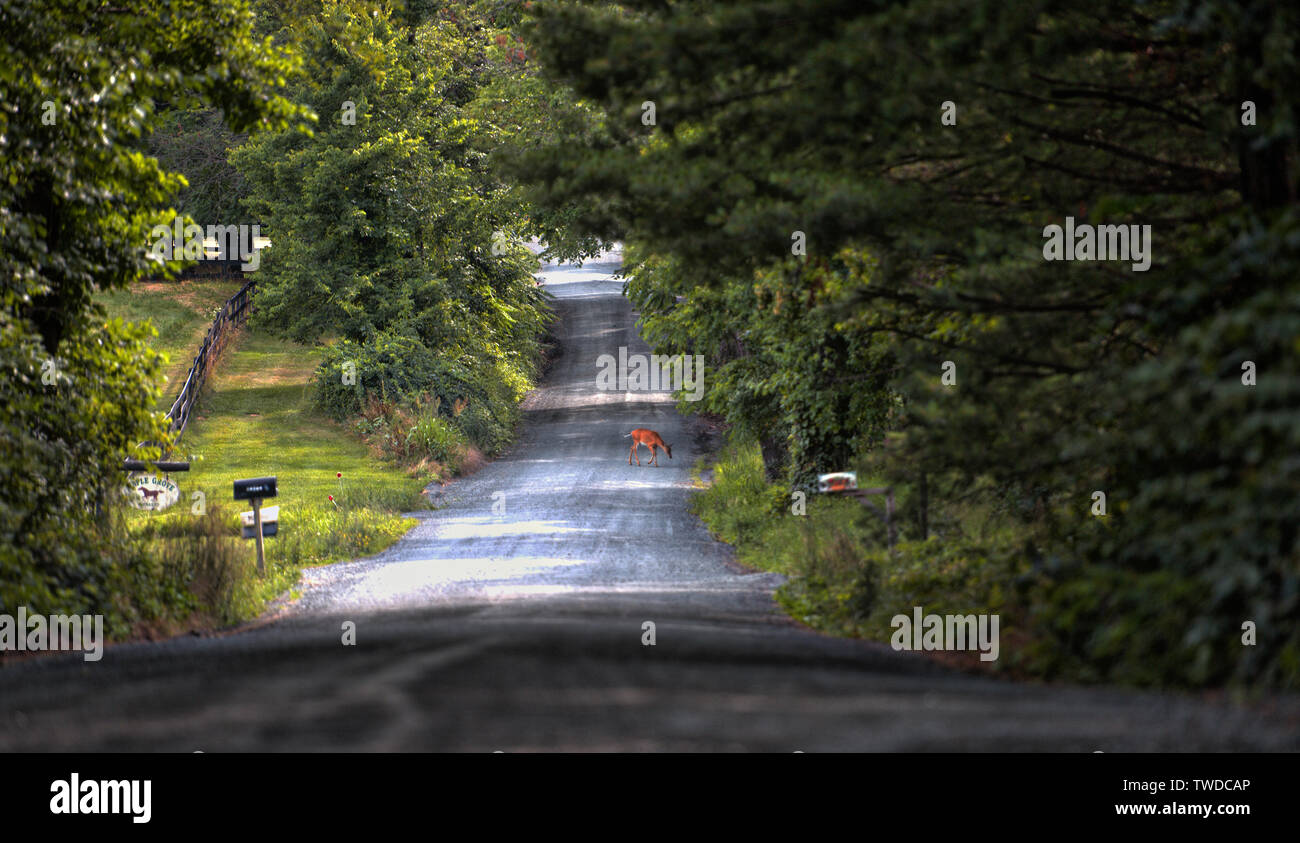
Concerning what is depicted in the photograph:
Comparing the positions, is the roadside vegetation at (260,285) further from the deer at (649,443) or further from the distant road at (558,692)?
the deer at (649,443)

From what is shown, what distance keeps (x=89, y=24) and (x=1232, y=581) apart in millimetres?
12909

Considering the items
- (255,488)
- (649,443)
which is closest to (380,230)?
(649,443)

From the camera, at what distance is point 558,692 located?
7754 millimetres

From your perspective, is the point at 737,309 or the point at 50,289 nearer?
the point at 50,289

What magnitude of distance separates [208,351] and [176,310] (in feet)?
33.4

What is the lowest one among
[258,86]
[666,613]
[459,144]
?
[666,613]

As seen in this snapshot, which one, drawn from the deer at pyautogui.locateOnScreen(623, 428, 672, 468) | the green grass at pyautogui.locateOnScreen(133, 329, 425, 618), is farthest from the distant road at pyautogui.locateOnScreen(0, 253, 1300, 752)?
the deer at pyautogui.locateOnScreen(623, 428, 672, 468)

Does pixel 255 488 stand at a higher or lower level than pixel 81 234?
lower

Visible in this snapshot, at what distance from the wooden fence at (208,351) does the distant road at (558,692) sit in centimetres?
2231

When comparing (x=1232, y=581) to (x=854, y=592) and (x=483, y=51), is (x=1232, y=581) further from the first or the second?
(x=483, y=51)

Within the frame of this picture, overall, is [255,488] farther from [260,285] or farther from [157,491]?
[260,285]

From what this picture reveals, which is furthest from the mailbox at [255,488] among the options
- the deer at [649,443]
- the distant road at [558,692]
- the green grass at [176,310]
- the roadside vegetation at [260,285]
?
the green grass at [176,310]

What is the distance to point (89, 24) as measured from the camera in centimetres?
1448

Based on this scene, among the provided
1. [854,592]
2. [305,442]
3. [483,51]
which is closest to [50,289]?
[854,592]
